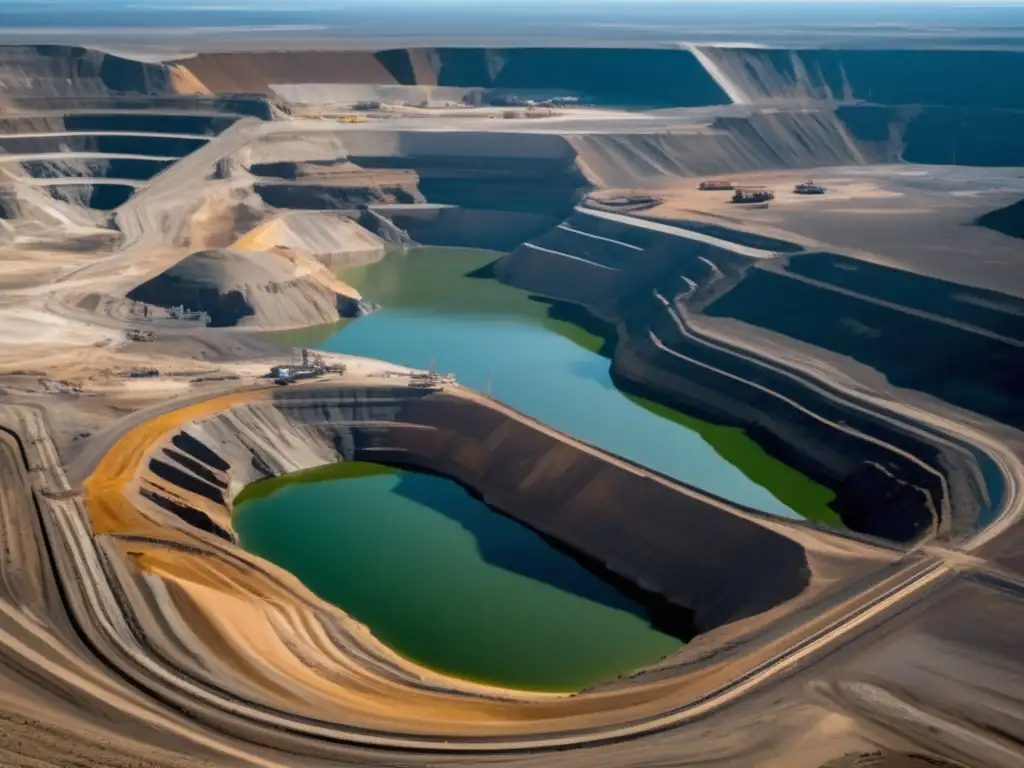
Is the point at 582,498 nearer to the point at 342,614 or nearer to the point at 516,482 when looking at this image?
the point at 516,482

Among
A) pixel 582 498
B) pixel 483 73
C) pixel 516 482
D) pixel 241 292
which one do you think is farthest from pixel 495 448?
pixel 483 73

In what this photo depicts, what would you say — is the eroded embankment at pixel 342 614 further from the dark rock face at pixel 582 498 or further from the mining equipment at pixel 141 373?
the mining equipment at pixel 141 373

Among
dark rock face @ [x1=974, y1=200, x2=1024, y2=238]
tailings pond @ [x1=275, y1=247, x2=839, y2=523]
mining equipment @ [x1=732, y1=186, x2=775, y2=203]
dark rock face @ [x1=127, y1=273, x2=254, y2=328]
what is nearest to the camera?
tailings pond @ [x1=275, y1=247, x2=839, y2=523]

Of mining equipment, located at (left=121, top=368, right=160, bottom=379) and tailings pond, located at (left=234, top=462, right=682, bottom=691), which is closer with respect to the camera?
tailings pond, located at (left=234, top=462, right=682, bottom=691)

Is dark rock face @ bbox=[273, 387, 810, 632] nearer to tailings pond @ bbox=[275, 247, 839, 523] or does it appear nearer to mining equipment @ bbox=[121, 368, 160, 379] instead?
tailings pond @ bbox=[275, 247, 839, 523]

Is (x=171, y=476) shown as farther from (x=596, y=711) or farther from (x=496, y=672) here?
(x=596, y=711)

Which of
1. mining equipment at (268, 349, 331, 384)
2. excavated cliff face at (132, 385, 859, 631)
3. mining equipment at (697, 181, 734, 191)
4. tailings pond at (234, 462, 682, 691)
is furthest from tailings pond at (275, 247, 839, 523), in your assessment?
mining equipment at (697, 181, 734, 191)

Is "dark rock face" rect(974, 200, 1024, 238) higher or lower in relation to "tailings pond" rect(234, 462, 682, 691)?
higher
